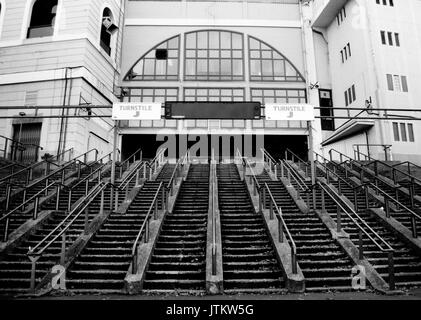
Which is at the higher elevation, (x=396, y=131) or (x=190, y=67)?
(x=190, y=67)

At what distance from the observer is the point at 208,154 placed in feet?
96.4

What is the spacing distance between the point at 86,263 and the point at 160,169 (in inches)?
405

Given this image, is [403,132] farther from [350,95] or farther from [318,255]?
[318,255]

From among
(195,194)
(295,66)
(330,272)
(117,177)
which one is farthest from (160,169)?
(295,66)

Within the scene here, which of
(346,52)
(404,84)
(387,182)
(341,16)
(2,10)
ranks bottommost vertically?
(387,182)

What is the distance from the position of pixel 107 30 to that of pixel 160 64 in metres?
4.83

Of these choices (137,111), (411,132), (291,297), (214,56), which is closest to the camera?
(291,297)

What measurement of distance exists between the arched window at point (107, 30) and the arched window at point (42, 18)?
3377 mm

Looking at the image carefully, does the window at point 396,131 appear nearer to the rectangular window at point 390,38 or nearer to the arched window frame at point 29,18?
the rectangular window at point 390,38

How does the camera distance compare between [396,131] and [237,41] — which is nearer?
[396,131]

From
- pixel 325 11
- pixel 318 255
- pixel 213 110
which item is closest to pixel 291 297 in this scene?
pixel 318 255

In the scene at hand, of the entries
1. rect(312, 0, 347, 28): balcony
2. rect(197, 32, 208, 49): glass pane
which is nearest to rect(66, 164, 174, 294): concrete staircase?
rect(197, 32, 208, 49): glass pane
